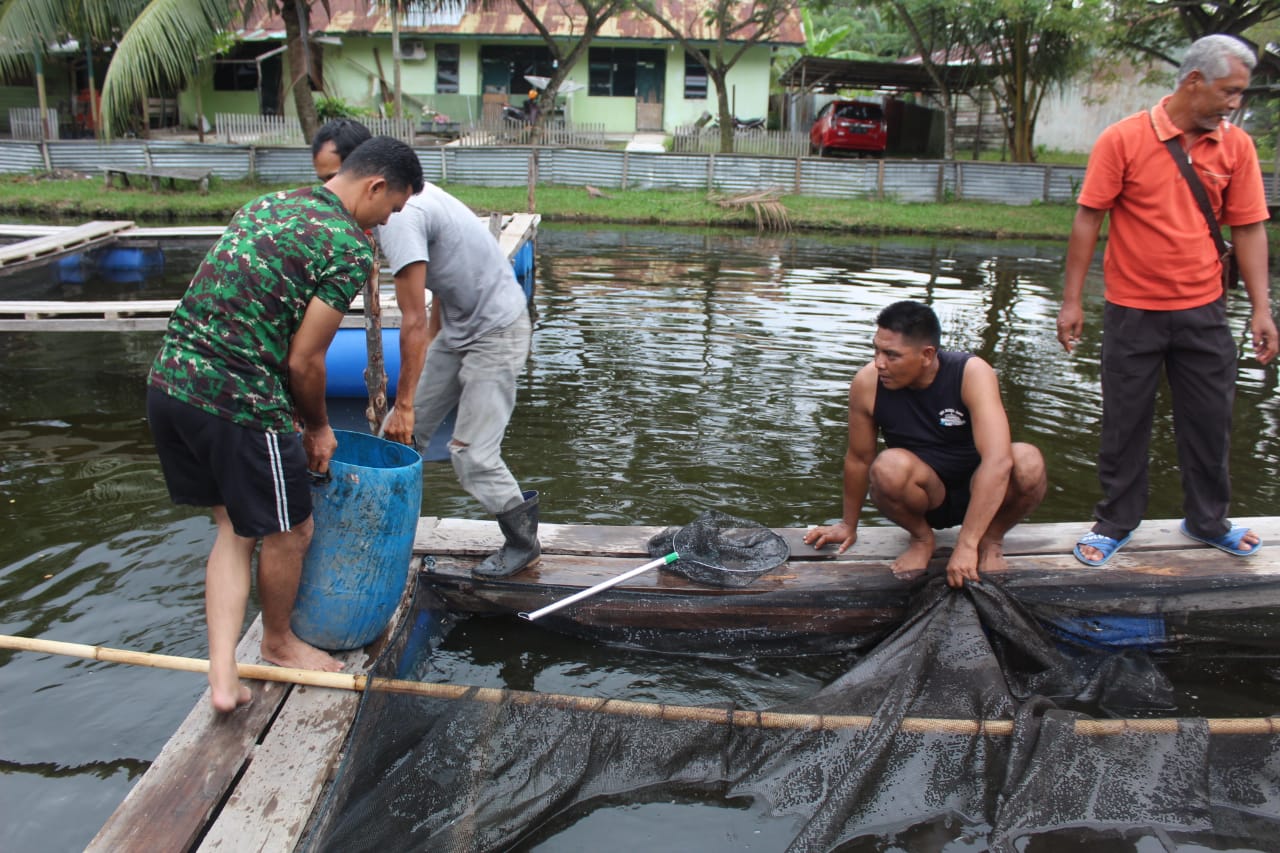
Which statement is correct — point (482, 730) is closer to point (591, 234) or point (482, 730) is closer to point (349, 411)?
point (349, 411)

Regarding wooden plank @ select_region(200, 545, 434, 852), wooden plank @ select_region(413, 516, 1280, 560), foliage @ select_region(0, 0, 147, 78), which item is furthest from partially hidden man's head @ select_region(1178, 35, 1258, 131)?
foliage @ select_region(0, 0, 147, 78)

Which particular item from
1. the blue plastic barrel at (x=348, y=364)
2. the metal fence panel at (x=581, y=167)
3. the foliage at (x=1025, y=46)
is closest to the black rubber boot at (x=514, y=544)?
the blue plastic barrel at (x=348, y=364)

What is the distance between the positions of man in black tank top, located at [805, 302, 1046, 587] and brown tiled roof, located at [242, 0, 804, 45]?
28.2 metres

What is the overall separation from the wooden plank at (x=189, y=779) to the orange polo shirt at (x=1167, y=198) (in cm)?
379

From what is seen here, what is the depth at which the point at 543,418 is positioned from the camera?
795 cm

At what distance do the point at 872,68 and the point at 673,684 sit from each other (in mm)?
29029

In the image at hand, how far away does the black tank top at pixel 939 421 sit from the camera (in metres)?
4.09

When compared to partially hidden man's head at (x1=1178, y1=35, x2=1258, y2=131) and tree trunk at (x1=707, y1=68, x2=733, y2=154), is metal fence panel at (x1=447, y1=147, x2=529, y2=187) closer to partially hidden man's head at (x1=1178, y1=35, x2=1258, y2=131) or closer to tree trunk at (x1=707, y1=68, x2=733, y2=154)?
tree trunk at (x1=707, y1=68, x2=733, y2=154)

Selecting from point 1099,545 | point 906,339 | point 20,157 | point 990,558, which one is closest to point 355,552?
point 906,339

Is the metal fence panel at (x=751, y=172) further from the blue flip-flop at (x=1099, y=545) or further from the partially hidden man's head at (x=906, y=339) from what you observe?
the partially hidden man's head at (x=906, y=339)

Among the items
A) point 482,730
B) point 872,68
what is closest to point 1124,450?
point 482,730

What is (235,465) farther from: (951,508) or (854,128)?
(854,128)

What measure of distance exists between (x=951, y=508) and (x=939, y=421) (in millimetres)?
456

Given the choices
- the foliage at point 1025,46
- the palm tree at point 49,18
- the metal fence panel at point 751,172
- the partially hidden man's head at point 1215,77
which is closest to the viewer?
the partially hidden man's head at point 1215,77
